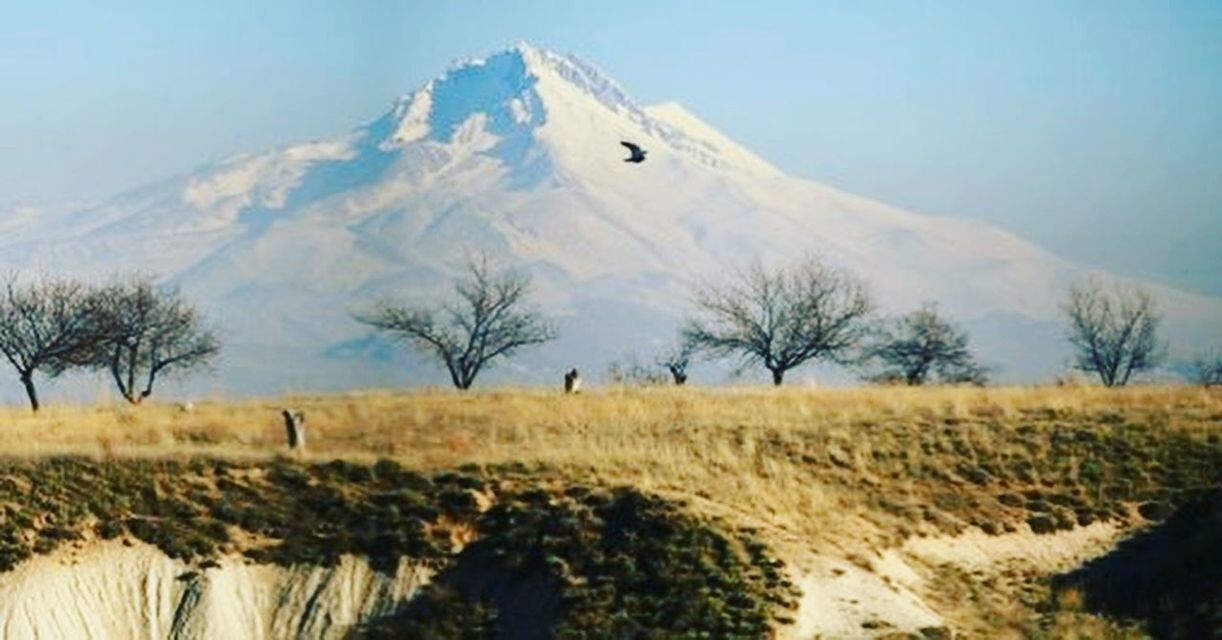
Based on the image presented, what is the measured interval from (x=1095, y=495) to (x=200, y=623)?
2962cm

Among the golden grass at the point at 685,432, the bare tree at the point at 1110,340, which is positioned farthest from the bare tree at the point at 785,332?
the golden grass at the point at 685,432

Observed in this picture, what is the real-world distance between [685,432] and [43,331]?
5427 centimetres

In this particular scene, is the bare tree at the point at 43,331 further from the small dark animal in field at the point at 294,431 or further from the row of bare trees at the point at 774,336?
the small dark animal in field at the point at 294,431

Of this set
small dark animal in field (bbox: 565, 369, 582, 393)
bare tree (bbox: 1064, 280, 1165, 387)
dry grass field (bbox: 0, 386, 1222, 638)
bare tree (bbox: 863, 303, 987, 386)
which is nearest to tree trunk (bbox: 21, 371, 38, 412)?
dry grass field (bbox: 0, 386, 1222, 638)

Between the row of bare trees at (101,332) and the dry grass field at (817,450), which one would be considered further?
the row of bare trees at (101,332)

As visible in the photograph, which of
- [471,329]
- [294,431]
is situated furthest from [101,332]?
[294,431]

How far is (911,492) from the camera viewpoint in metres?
53.7

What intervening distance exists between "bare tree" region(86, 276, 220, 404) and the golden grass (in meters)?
32.8

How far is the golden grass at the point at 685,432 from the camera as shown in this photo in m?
51.5

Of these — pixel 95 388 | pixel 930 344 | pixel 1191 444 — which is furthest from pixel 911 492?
pixel 930 344

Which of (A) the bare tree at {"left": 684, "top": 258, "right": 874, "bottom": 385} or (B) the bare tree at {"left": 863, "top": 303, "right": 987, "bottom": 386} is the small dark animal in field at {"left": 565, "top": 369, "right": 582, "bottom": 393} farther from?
(B) the bare tree at {"left": 863, "top": 303, "right": 987, "bottom": 386}

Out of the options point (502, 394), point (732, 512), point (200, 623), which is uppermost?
point (502, 394)

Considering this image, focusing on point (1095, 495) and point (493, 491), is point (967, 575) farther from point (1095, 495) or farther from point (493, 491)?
point (493, 491)

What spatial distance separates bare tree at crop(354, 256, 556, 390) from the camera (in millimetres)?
111250
